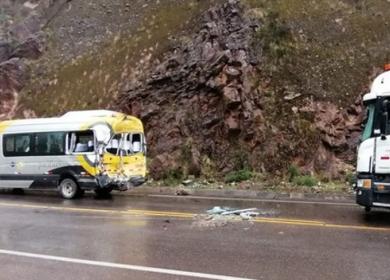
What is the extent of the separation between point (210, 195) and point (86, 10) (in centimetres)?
1884

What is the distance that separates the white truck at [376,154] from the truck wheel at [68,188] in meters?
9.32

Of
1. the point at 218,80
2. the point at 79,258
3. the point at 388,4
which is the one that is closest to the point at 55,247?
the point at 79,258

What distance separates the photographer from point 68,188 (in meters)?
17.5

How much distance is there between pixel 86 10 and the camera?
32.5 metres

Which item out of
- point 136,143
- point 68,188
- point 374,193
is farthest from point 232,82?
point 374,193

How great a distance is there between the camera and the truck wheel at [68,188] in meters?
17.3

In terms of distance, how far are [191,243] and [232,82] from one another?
543 inches

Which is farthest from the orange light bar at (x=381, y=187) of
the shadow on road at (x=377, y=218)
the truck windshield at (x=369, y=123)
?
the truck windshield at (x=369, y=123)

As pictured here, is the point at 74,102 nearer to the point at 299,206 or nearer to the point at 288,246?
the point at 299,206

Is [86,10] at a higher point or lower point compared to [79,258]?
higher

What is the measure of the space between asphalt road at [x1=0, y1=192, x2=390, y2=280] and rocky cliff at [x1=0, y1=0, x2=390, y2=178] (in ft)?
22.1

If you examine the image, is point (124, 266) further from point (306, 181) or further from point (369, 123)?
point (306, 181)

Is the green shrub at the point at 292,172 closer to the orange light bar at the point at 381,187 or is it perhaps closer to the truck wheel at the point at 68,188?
the truck wheel at the point at 68,188

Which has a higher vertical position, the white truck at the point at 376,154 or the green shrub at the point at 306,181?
the white truck at the point at 376,154
